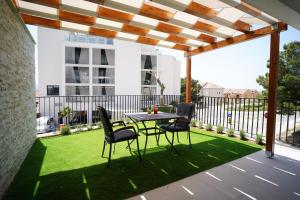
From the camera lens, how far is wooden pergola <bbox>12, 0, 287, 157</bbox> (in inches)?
121

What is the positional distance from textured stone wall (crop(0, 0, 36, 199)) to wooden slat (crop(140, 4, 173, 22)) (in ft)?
6.75

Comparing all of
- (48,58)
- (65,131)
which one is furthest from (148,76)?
(65,131)

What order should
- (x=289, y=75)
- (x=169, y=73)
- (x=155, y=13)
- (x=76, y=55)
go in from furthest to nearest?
1. (x=169, y=73)
2. (x=76, y=55)
3. (x=289, y=75)
4. (x=155, y=13)

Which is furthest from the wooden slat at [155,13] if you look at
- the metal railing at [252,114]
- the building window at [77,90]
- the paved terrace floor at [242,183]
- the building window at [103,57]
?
the building window at [103,57]

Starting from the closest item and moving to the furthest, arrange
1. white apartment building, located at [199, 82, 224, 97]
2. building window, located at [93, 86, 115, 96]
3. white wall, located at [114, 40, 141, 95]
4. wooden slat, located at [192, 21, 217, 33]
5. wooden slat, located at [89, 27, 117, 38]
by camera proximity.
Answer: wooden slat, located at [192, 21, 217, 33]
wooden slat, located at [89, 27, 117, 38]
building window, located at [93, 86, 115, 96]
white wall, located at [114, 40, 141, 95]
white apartment building, located at [199, 82, 224, 97]

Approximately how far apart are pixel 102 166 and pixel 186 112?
2446 mm

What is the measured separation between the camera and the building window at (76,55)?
26.3 m

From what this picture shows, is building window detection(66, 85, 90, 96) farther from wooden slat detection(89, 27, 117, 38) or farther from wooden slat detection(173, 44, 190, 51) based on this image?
wooden slat detection(89, 27, 117, 38)

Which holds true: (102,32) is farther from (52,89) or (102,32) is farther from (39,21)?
(52,89)

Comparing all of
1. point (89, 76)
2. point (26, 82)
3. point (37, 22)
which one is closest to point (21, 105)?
point (26, 82)

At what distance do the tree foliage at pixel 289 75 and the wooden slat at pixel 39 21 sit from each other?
858cm

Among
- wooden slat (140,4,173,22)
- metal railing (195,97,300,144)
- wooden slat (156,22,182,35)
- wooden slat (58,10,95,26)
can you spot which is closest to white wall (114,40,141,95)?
metal railing (195,97,300,144)

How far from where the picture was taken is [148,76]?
29891 millimetres

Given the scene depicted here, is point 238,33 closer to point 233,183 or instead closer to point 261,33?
point 261,33
